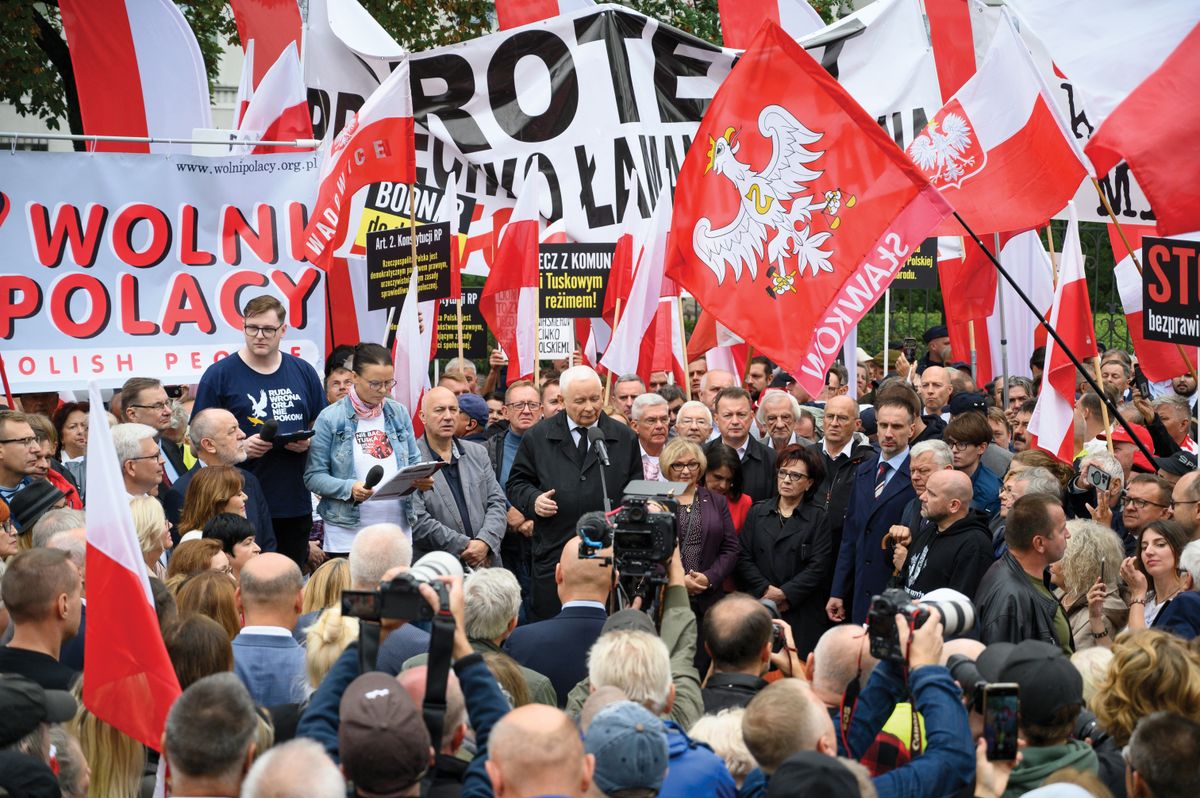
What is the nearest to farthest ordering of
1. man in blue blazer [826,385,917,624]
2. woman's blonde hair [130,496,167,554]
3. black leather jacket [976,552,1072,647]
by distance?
black leather jacket [976,552,1072,647] → woman's blonde hair [130,496,167,554] → man in blue blazer [826,385,917,624]

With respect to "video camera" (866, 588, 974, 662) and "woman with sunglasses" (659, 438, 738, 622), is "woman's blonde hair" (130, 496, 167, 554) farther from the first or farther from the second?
"video camera" (866, 588, 974, 662)

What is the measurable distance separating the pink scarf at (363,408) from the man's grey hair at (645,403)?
2.04 metres

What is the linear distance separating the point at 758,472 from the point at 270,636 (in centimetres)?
498

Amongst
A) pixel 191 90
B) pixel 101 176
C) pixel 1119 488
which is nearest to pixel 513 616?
pixel 1119 488

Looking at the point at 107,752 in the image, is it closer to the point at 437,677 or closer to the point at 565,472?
the point at 437,677

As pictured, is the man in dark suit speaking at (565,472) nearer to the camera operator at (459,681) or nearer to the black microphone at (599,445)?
the black microphone at (599,445)

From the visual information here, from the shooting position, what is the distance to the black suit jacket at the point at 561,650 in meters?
5.66

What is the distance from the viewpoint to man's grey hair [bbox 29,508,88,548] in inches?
244

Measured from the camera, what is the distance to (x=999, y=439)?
1040cm

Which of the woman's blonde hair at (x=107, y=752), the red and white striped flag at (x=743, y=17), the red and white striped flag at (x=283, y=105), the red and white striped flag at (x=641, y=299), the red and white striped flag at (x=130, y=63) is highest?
the red and white striped flag at (x=743, y=17)

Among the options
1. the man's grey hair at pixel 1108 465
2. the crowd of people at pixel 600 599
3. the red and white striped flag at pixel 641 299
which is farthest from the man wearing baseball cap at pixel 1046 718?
the red and white striped flag at pixel 641 299

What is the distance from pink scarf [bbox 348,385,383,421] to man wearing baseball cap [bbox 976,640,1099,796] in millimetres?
4769

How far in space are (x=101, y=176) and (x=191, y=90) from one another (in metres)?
4.57

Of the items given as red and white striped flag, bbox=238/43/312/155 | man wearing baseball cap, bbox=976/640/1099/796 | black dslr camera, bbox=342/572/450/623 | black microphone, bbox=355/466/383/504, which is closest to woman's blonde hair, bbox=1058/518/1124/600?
man wearing baseball cap, bbox=976/640/1099/796
